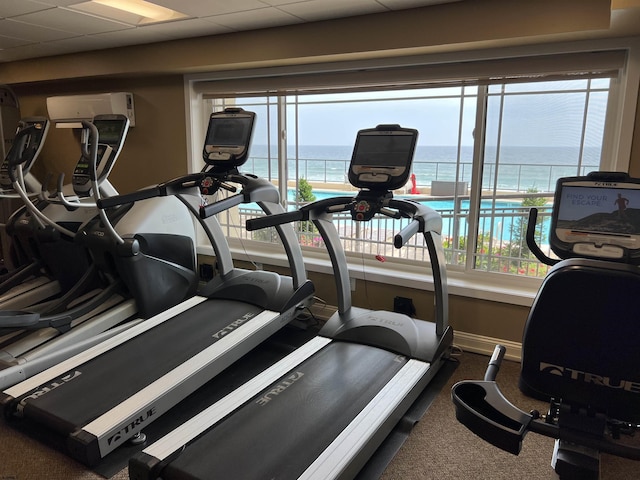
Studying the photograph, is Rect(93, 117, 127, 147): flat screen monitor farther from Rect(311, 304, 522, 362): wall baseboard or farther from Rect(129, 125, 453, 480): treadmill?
Rect(311, 304, 522, 362): wall baseboard

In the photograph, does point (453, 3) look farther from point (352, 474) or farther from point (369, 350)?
point (352, 474)

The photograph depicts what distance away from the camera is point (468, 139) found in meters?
3.17

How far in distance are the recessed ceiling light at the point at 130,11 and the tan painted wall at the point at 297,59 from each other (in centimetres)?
42

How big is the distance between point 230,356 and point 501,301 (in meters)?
1.74

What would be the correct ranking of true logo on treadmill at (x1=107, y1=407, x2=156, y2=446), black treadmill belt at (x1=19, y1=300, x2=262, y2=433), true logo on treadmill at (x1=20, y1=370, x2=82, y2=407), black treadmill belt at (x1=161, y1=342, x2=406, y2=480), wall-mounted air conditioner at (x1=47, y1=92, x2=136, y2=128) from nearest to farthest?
black treadmill belt at (x1=161, y1=342, x2=406, y2=480), true logo on treadmill at (x1=107, y1=407, x2=156, y2=446), black treadmill belt at (x1=19, y1=300, x2=262, y2=433), true logo on treadmill at (x1=20, y1=370, x2=82, y2=407), wall-mounted air conditioner at (x1=47, y1=92, x2=136, y2=128)

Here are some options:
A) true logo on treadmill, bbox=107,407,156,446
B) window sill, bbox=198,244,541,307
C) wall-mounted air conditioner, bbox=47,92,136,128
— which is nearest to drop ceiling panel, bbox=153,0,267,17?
wall-mounted air conditioner, bbox=47,92,136,128

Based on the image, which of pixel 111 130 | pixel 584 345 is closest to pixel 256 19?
pixel 111 130

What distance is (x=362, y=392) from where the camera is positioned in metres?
2.30

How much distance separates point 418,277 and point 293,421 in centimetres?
157

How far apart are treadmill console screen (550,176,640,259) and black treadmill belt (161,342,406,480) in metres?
1.19

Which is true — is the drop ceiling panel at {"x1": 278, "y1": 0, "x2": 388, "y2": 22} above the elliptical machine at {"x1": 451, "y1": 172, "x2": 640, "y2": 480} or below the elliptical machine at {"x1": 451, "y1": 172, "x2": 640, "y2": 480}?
above

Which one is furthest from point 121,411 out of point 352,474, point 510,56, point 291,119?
point 510,56

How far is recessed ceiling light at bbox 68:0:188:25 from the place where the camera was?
2.91 meters

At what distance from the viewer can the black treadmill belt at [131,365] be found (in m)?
2.22
